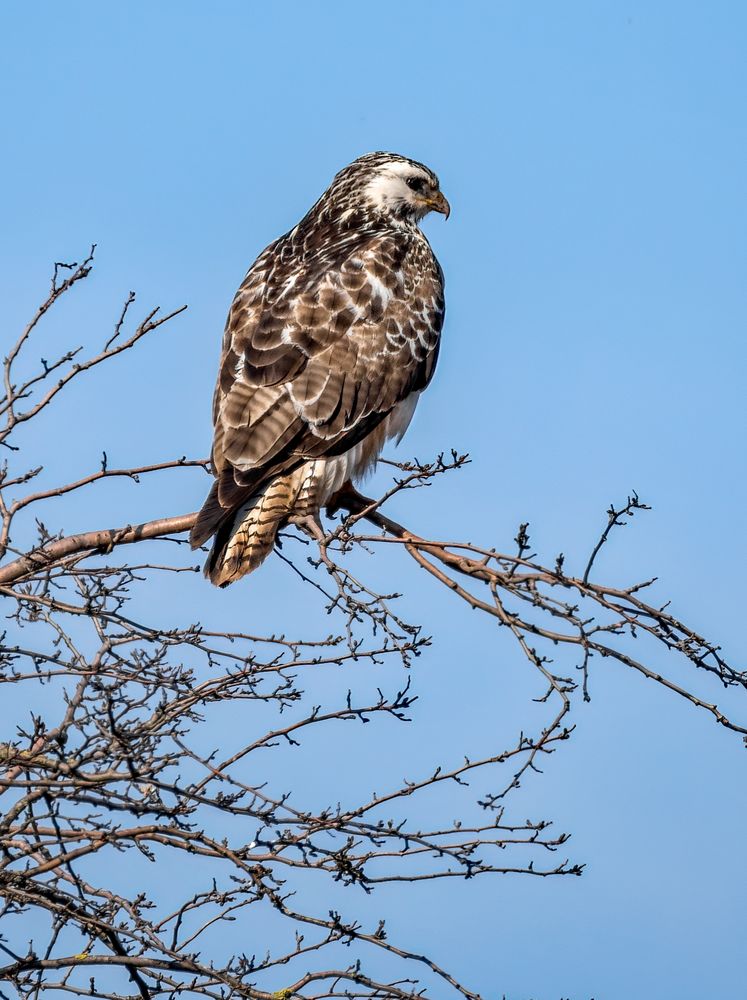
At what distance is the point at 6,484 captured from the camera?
5.43 meters

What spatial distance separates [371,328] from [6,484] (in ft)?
7.37

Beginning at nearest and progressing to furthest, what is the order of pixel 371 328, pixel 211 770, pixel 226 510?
pixel 211 770 < pixel 226 510 < pixel 371 328

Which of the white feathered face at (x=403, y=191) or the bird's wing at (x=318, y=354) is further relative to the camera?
the white feathered face at (x=403, y=191)

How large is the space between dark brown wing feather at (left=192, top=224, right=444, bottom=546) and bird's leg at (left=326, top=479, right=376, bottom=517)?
378mm

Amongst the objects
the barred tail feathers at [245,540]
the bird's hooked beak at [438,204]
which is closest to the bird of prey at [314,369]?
the barred tail feathers at [245,540]

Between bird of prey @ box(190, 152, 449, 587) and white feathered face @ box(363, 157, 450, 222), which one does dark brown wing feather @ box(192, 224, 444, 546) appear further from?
white feathered face @ box(363, 157, 450, 222)

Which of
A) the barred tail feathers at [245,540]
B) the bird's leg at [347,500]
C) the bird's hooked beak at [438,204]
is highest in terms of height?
the bird's hooked beak at [438,204]

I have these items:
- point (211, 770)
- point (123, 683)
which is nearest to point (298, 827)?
point (211, 770)

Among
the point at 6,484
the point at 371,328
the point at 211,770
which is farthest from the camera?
the point at 371,328

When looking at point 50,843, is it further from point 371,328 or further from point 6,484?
point 371,328

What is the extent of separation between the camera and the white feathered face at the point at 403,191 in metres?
7.94

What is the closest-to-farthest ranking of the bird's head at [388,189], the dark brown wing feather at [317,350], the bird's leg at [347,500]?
the dark brown wing feather at [317,350] < the bird's leg at [347,500] < the bird's head at [388,189]

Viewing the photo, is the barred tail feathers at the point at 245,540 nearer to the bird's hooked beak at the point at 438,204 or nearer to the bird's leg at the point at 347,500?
the bird's leg at the point at 347,500

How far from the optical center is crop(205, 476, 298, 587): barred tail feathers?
621cm
